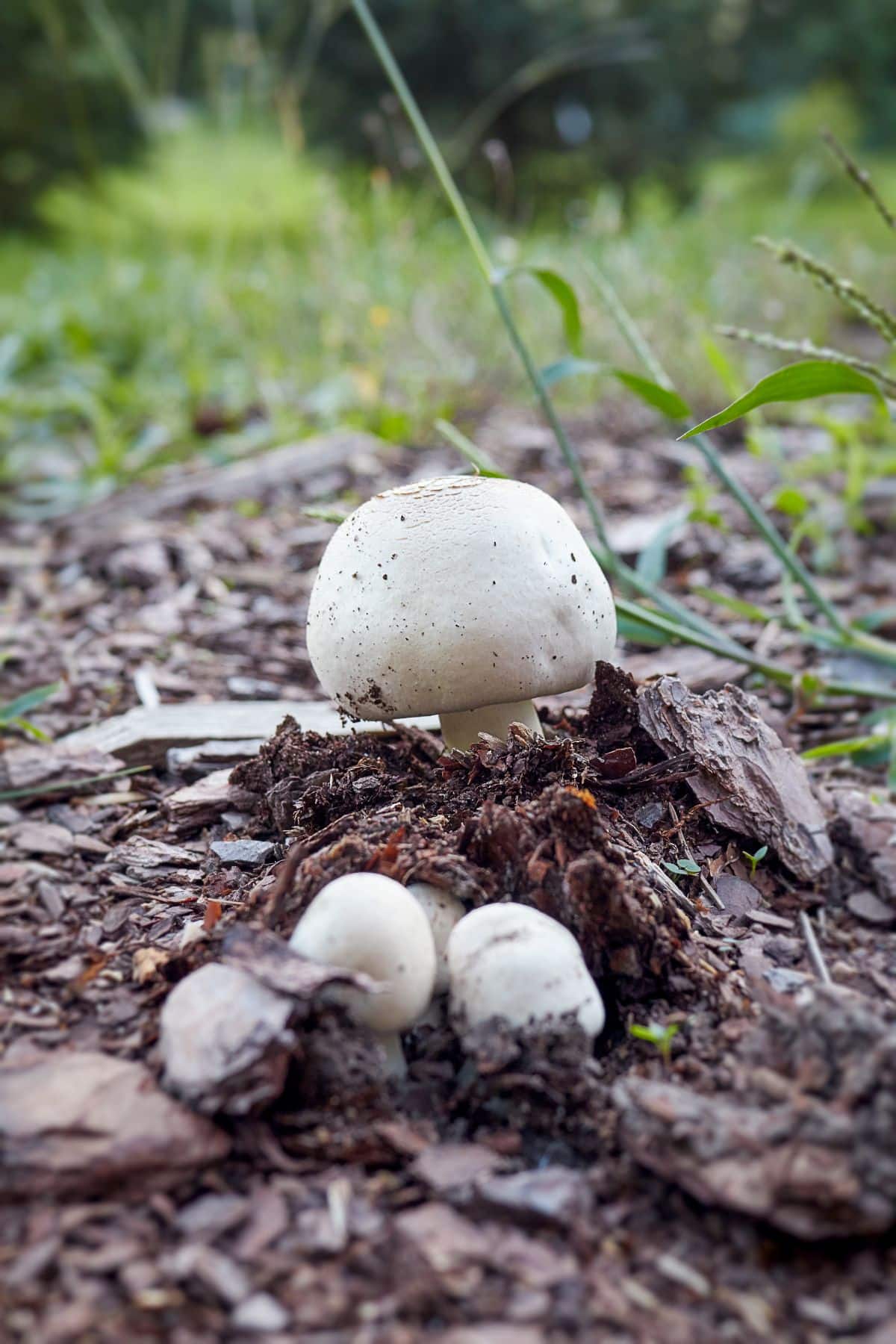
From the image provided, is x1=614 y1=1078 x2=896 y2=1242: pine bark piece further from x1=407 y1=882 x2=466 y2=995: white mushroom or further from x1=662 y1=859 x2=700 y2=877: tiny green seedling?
x1=662 y1=859 x2=700 y2=877: tiny green seedling

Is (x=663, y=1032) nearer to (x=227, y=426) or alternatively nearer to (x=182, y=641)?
(x=182, y=641)

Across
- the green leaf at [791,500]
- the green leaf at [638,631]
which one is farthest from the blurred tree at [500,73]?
the green leaf at [638,631]

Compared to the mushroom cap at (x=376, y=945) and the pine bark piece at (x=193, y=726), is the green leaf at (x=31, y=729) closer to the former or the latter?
the pine bark piece at (x=193, y=726)

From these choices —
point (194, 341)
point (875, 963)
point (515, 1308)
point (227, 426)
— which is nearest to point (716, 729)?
point (875, 963)

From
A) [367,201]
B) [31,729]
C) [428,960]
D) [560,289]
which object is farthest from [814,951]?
[367,201]

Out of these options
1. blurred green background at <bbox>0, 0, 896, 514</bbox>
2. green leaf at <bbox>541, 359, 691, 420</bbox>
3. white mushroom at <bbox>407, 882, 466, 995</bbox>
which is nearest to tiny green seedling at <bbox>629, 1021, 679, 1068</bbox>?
white mushroom at <bbox>407, 882, 466, 995</bbox>
